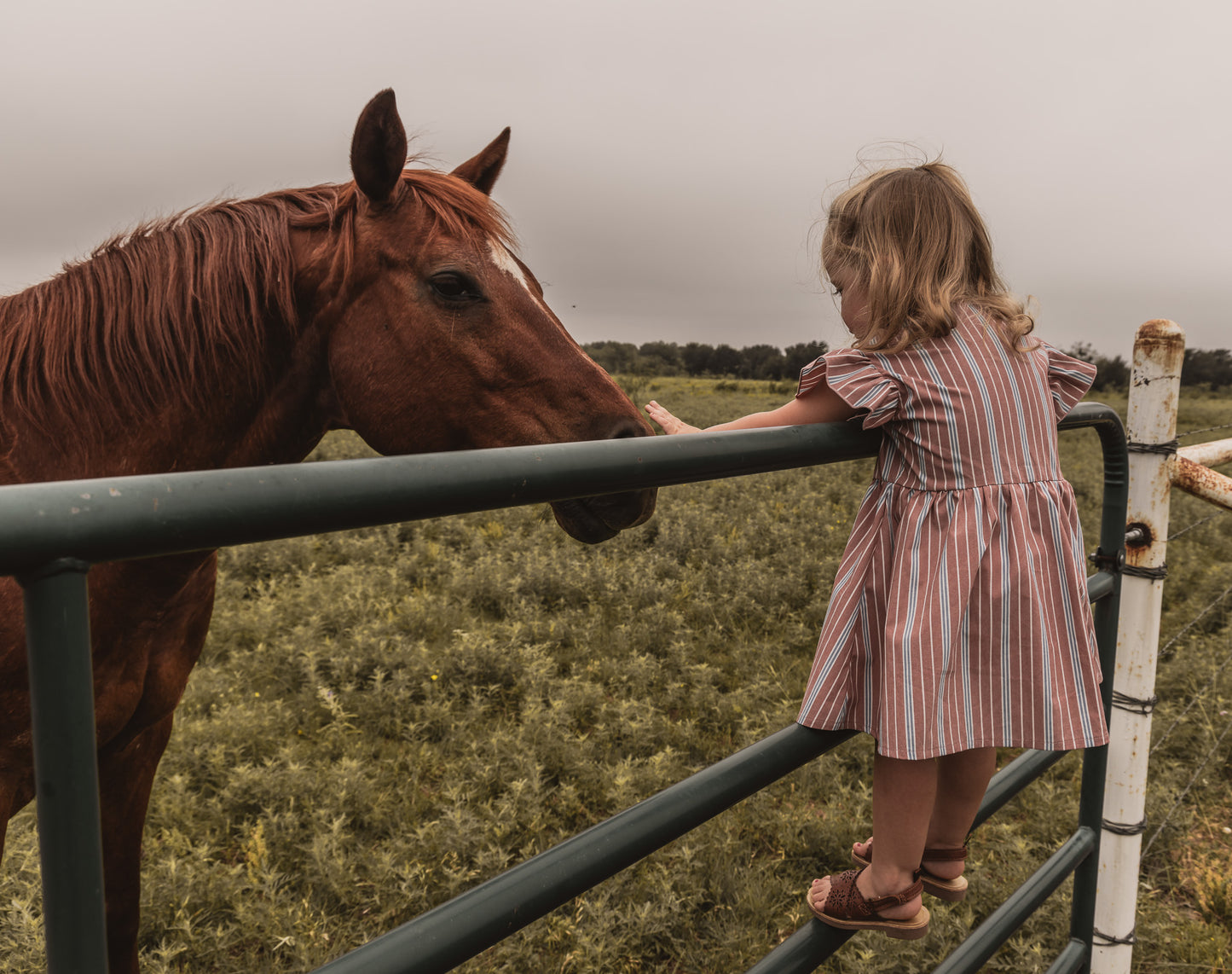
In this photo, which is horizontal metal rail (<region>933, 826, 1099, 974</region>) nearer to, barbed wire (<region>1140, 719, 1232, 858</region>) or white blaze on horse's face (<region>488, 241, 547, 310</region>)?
barbed wire (<region>1140, 719, 1232, 858</region>)

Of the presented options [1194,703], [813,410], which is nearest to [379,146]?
[813,410]

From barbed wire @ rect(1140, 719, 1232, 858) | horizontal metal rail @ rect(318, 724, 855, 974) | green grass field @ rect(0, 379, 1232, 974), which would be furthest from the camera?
barbed wire @ rect(1140, 719, 1232, 858)

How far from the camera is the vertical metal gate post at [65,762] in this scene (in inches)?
18.0

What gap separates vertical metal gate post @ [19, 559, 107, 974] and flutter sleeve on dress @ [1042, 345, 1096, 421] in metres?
1.46

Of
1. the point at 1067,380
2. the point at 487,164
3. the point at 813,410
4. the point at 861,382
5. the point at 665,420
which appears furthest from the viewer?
the point at 487,164

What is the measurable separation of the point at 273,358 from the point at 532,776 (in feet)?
6.80

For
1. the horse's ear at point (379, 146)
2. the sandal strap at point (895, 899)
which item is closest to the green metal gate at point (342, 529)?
the sandal strap at point (895, 899)

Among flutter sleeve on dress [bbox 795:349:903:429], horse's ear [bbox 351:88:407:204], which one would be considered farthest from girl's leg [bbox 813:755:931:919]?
horse's ear [bbox 351:88:407:204]

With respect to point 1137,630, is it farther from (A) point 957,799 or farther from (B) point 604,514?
(B) point 604,514

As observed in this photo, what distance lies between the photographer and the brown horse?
154 centimetres

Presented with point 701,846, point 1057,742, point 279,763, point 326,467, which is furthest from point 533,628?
point 326,467

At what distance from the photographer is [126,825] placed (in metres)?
1.93

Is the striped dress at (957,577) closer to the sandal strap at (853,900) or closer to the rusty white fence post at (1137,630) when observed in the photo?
the sandal strap at (853,900)

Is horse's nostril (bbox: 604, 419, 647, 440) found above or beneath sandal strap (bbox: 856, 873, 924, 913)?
above
